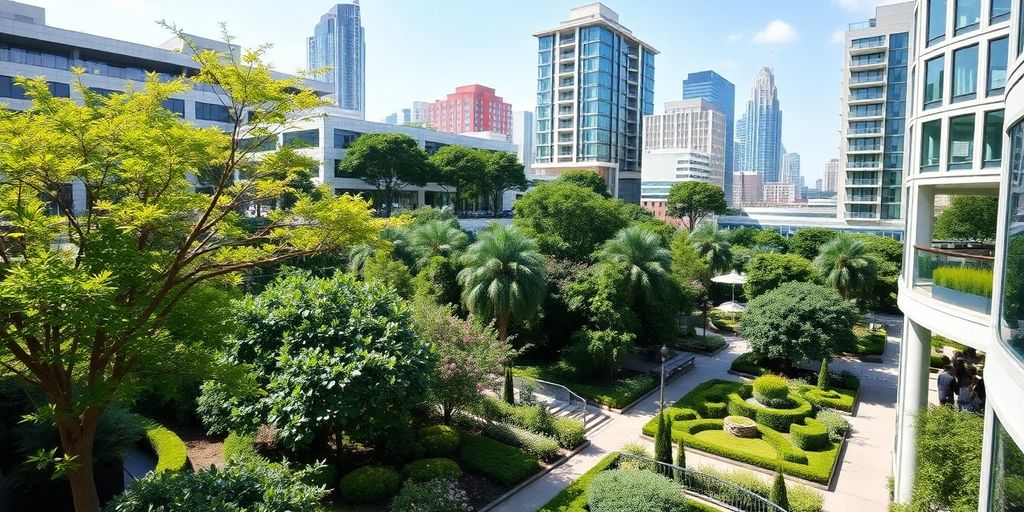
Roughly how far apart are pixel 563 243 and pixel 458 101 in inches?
5842

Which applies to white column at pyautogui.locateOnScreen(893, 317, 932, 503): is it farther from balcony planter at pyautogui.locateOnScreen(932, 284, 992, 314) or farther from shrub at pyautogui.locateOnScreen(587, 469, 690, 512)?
shrub at pyautogui.locateOnScreen(587, 469, 690, 512)

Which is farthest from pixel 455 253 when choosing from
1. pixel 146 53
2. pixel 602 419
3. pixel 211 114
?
pixel 146 53

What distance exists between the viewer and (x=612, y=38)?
88500 mm

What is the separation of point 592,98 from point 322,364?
8006cm

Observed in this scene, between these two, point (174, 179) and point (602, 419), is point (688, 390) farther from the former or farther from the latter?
point (174, 179)

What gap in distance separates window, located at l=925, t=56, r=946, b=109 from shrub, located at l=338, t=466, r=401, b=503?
15551 millimetres

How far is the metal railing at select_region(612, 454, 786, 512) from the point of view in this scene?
14.3 m

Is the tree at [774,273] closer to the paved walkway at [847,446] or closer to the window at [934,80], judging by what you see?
the paved walkway at [847,446]

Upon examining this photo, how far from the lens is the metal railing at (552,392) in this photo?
20.9 m

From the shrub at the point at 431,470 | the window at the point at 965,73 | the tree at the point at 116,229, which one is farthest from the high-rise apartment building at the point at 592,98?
the tree at the point at 116,229

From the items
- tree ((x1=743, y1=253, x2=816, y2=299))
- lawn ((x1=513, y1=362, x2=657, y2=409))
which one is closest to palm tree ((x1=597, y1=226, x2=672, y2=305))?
lawn ((x1=513, y1=362, x2=657, y2=409))

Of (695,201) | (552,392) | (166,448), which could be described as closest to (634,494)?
(552,392)

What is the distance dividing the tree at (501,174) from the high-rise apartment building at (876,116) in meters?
37.8

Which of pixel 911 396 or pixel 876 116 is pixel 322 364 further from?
pixel 876 116
